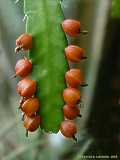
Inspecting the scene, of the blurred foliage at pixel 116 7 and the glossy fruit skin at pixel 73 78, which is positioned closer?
the glossy fruit skin at pixel 73 78

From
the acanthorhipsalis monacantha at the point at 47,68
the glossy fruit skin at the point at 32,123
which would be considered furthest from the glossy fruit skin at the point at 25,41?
the glossy fruit skin at the point at 32,123

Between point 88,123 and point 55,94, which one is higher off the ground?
point 55,94

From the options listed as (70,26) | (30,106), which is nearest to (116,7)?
(70,26)

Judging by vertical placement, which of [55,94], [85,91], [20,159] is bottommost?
[20,159]

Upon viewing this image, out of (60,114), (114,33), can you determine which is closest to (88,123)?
(114,33)

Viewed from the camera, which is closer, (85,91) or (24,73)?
(24,73)

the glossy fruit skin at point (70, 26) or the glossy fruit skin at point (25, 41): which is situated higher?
the glossy fruit skin at point (70, 26)

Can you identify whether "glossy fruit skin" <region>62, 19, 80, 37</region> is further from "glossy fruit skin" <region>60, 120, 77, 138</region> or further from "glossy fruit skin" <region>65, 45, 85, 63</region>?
"glossy fruit skin" <region>60, 120, 77, 138</region>

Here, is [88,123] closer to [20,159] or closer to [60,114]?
[20,159]

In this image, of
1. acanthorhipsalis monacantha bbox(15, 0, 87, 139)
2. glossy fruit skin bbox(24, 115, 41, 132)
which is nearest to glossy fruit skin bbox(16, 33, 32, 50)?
acanthorhipsalis monacantha bbox(15, 0, 87, 139)

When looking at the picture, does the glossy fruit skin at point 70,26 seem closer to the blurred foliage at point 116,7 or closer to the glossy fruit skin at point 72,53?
the glossy fruit skin at point 72,53
